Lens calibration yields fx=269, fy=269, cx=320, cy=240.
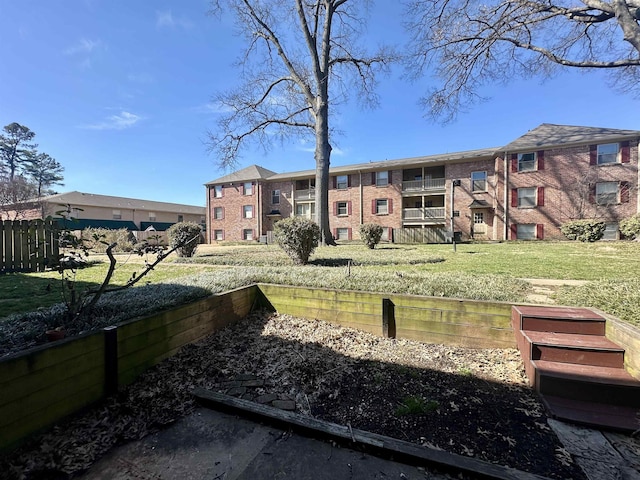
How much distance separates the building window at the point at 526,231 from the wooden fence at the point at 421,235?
4.61 metres

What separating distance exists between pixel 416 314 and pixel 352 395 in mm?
1474

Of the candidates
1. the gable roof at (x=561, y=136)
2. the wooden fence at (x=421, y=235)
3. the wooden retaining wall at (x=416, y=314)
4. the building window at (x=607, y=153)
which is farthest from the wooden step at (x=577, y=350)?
the building window at (x=607, y=153)

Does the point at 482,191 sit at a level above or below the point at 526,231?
above

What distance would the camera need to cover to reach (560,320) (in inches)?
111

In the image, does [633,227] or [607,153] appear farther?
[607,153]

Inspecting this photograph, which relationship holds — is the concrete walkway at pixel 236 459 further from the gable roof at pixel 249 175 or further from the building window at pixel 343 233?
the gable roof at pixel 249 175

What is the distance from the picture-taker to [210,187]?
27.8 m

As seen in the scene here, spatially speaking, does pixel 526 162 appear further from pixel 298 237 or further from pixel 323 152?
pixel 298 237

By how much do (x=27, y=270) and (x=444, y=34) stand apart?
47.8 feet

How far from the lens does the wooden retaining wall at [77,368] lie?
5.48 feet

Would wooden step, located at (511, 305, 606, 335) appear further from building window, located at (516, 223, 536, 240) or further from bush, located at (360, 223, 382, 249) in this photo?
building window, located at (516, 223, 536, 240)

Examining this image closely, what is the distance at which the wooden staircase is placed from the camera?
2.07m

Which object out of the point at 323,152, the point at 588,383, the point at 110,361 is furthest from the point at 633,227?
the point at 110,361

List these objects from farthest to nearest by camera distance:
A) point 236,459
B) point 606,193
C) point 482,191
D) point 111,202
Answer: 1. point 111,202
2. point 482,191
3. point 606,193
4. point 236,459
